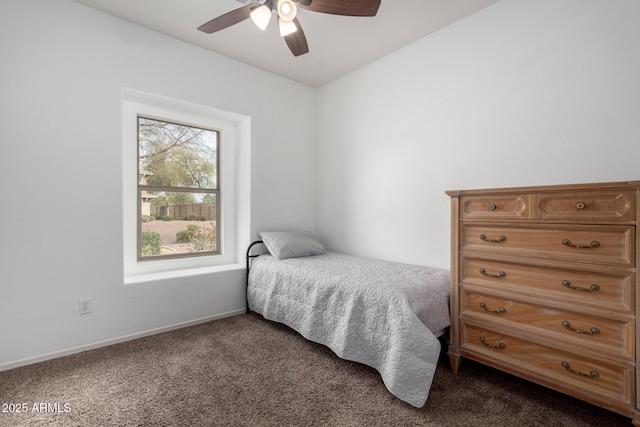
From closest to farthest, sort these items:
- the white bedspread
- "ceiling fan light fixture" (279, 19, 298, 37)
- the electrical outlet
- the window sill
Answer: the white bedspread, "ceiling fan light fixture" (279, 19, 298, 37), the electrical outlet, the window sill

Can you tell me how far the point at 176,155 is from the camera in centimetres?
308

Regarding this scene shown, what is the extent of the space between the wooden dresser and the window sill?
2177 millimetres

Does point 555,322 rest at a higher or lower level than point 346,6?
lower

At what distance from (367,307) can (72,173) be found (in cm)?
237

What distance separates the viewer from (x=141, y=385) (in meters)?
1.86

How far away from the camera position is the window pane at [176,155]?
289 cm

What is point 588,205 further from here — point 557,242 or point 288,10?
point 288,10

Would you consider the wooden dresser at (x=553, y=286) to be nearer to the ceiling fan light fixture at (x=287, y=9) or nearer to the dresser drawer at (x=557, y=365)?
the dresser drawer at (x=557, y=365)

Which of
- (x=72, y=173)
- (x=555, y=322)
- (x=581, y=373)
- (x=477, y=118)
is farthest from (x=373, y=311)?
(x=72, y=173)

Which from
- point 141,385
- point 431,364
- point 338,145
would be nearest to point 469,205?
point 431,364

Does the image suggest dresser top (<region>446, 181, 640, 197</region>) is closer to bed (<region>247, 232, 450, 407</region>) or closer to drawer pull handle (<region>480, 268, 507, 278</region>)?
drawer pull handle (<region>480, 268, 507, 278</region>)

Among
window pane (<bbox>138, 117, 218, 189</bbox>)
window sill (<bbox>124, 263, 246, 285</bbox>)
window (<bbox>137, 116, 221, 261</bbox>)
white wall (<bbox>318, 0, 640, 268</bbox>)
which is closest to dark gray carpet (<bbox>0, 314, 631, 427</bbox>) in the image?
window sill (<bbox>124, 263, 246, 285</bbox>)

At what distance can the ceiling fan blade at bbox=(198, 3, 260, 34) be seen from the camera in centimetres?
188

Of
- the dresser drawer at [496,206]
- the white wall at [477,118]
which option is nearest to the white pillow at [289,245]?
the white wall at [477,118]
